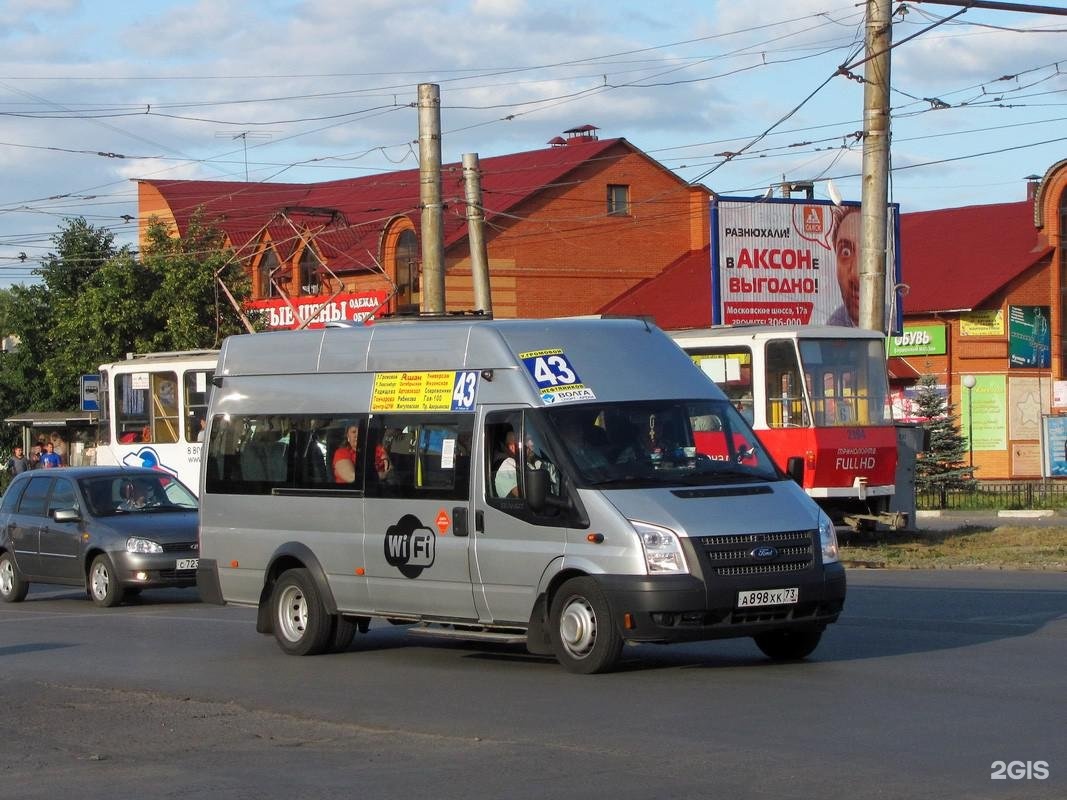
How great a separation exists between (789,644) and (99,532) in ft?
33.6

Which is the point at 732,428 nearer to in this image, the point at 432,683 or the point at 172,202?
the point at 432,683

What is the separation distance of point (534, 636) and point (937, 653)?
9.75 feet

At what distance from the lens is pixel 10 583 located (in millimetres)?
20766

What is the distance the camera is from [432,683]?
11.6 metres

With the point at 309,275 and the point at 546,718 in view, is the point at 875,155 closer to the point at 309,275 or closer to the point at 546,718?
the point at 546,718

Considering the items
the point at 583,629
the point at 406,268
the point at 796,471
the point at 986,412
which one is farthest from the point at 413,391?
the point at 406,268

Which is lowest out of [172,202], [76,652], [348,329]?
[76,652]

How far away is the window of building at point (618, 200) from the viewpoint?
57438mm

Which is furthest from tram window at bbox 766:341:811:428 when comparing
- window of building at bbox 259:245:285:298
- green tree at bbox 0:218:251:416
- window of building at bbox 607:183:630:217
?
window of building at bbox 259:245:285:298

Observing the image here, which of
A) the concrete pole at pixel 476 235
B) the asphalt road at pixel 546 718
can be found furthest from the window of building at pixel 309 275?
the asphalt road at pixel 546 718

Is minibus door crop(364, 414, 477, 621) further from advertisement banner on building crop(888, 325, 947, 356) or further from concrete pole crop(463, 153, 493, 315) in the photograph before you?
advertisement banner on building crop(888, 325, 947, 356)

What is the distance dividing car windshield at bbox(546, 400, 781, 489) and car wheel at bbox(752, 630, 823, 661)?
1.13 meters

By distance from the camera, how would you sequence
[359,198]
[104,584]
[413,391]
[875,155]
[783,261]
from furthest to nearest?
[359,198]
[783,261]
[875,155]
[104,584]
[413,391]

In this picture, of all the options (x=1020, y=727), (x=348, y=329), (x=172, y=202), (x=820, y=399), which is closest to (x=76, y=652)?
(x=348, y=329)
